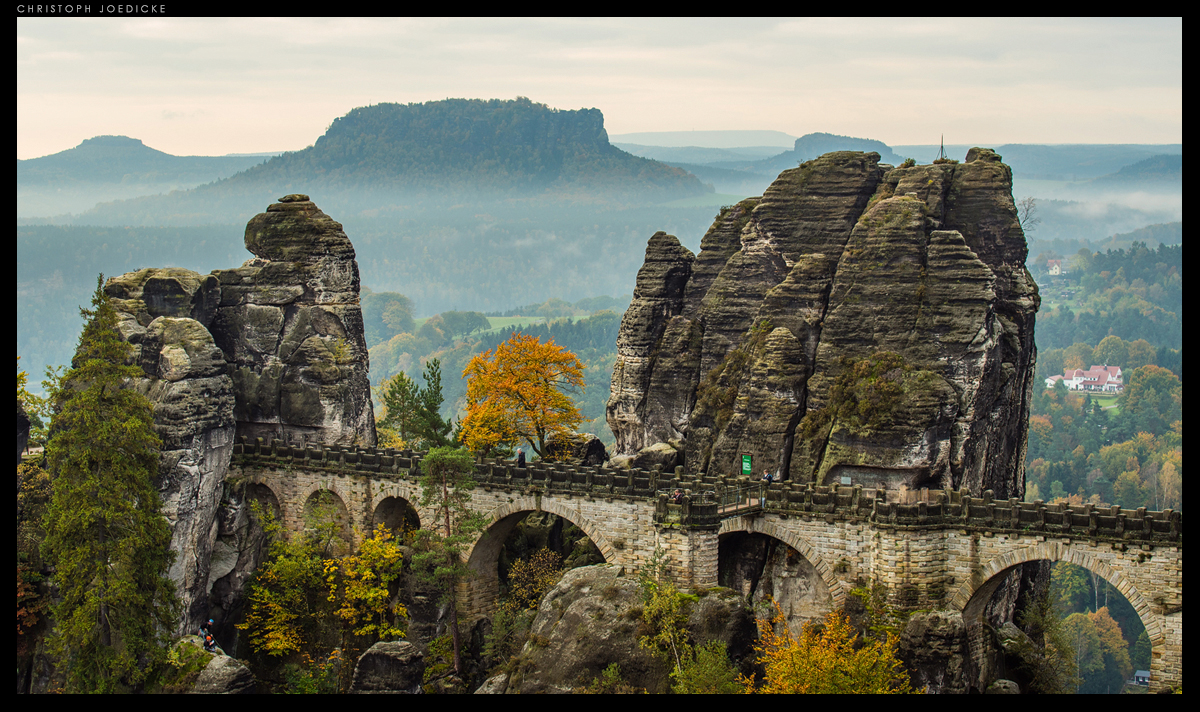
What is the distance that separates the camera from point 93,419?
51.4 m

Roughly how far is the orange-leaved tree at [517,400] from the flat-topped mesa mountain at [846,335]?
3.51 metres

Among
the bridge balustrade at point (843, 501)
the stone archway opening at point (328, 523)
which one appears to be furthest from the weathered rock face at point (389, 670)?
the bridge balustrade at point (843, 501)

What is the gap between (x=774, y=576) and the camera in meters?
51.5

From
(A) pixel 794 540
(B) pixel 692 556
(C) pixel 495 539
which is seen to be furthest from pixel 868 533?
(C) pixel 495 539

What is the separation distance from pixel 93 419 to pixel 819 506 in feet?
96.4

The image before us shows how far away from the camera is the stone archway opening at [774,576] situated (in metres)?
50.2

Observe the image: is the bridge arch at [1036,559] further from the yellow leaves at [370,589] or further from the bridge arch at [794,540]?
the yellow leaves at [370,589]

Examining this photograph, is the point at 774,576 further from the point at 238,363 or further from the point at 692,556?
the point at 238,363

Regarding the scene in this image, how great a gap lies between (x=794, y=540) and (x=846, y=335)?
33.0 ft

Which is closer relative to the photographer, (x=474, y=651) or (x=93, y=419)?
(x=93, y=419)

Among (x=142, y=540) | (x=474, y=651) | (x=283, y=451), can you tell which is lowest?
(x=474, y=651)
